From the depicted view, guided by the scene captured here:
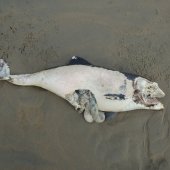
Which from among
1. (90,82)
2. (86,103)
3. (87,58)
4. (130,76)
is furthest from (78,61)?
(130,76)

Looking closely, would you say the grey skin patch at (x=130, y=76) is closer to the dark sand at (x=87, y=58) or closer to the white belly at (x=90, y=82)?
the white belly at (x=90, y=82)

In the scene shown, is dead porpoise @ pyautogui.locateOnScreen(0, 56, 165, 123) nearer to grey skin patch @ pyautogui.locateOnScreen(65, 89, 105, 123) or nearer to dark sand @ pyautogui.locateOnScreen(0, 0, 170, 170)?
grey skin patch @ pyautogui.locateOnScreen(65, 89, 105, 123)

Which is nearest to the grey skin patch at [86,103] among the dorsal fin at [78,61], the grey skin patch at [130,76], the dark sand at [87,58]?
the dark sand at [87,58]

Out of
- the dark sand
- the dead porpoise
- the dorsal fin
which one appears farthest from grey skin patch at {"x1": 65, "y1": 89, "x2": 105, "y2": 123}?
the dorsal fin

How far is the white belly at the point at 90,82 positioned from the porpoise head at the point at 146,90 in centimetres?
9

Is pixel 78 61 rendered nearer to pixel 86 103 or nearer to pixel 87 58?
pixel 87 58

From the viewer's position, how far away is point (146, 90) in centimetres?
596

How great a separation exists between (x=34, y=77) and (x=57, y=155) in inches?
37.7

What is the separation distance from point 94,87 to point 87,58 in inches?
18.2

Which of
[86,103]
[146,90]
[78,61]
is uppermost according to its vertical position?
[78,61]

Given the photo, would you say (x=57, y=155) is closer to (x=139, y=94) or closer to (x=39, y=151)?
(x=39, y=151)

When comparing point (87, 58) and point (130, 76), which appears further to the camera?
point (87, 58)

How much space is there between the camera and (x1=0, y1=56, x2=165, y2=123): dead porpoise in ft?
19.4

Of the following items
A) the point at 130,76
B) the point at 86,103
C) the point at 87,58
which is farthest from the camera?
the point at 87,58
